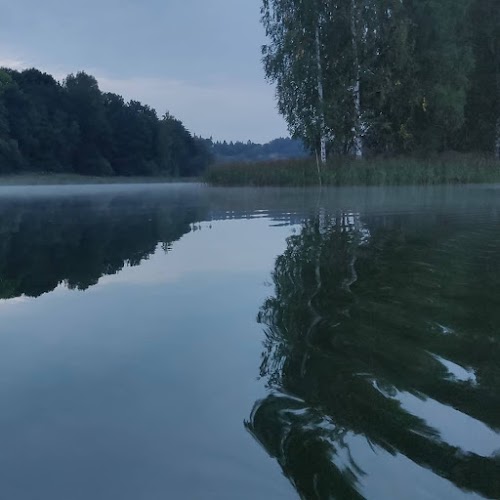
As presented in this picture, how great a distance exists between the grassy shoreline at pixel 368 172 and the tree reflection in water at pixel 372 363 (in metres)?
20.3

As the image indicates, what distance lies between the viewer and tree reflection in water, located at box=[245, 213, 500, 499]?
88.4 inches

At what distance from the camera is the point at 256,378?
10.2 feet

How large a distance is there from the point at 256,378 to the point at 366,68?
93.0 feet

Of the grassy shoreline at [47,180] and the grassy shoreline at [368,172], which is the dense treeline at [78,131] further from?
the grassy shoreline at [368,172]

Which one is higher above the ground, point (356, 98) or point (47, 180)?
point (356, 98)

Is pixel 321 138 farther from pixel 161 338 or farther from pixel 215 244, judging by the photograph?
pixel 161 338

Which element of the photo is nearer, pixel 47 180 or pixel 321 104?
pixel 321 104

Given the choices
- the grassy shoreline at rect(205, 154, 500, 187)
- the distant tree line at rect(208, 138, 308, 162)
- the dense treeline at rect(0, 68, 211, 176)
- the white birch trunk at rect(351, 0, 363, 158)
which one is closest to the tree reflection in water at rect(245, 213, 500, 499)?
the grassy shoreline at rect(205, 154, 500, 187)

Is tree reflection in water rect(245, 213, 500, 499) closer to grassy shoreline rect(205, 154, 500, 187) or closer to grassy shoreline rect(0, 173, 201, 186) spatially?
grassy shoreline rect(205, 154, 500, 187)

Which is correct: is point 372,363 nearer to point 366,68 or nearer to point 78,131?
point 366,68

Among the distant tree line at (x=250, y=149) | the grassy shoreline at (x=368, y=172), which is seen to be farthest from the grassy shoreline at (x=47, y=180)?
the distant tree line at (x=250, y=149)

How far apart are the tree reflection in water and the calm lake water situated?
0.01m

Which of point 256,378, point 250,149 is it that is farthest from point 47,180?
point 250,149

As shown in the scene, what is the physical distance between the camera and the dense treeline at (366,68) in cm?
2938
